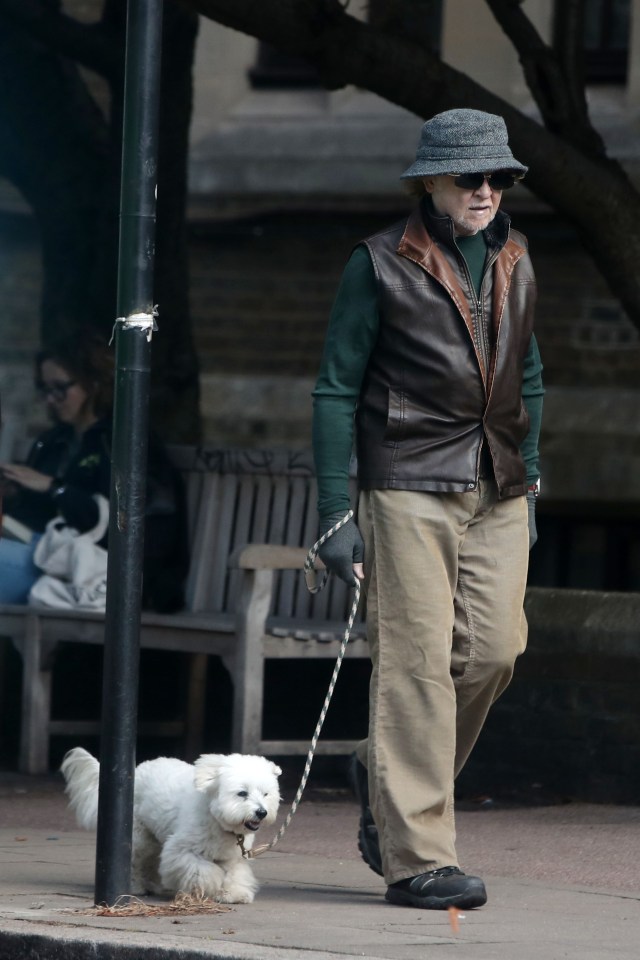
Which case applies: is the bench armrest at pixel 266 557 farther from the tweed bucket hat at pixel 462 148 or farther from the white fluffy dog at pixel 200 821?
the tweed bucket hat at pixel 462 148

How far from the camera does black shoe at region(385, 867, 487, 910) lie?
4992 millimetres

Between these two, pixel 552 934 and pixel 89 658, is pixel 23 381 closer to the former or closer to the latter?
pixel 89 658

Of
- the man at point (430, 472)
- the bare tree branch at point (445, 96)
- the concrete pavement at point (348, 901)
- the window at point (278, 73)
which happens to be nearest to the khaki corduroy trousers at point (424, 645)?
the man at point (430, 472)

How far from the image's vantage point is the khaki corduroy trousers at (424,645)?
507 centimetres

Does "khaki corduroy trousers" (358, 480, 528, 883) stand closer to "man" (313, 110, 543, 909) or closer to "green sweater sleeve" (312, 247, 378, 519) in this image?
"man" (313, 110, 543, 909)

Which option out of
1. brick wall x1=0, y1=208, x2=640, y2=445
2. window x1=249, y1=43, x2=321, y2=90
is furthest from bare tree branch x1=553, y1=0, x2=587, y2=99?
window x1=249, y1=43, x2=321, y2=90

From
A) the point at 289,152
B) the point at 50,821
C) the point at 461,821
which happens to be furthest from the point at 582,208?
the point at 289,152

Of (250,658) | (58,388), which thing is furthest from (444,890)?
(58,388)

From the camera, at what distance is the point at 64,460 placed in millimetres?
9055

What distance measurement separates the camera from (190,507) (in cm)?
862

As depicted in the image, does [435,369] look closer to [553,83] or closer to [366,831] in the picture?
[366,831]

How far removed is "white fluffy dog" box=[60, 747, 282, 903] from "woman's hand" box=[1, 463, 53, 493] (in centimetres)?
327

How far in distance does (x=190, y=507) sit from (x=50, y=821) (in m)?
2.00

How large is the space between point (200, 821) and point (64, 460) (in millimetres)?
3994
